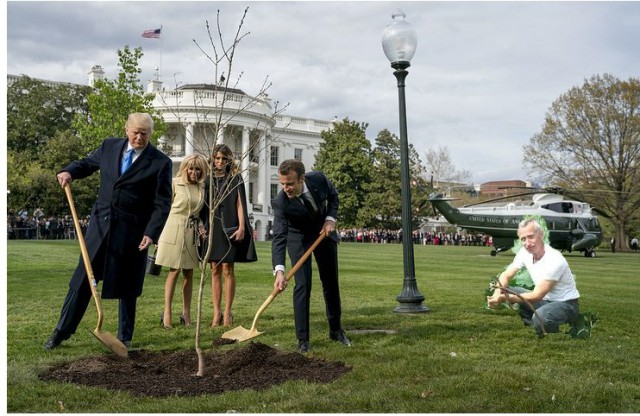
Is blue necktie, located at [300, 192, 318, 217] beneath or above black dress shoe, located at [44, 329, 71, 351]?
above

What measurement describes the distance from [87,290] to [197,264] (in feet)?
5.91

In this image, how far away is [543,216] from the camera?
33.6 metres

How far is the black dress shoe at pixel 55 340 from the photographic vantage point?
6.29 m

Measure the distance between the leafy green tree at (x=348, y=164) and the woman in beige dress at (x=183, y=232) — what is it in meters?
58.3

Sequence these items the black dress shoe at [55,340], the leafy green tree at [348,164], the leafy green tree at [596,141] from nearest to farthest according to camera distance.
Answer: the black dress shoe at [55,340] → the leafy green tree at [596,141] → the leafy green tree at [348,164]

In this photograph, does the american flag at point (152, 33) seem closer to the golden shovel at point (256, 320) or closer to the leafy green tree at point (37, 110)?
the leafy green tree at point (37, 110)

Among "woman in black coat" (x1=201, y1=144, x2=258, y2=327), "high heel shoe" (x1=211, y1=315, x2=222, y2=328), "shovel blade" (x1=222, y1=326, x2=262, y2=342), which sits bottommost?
"high heel shoe" (x1=211, y1=315, x2=222, y2=328)

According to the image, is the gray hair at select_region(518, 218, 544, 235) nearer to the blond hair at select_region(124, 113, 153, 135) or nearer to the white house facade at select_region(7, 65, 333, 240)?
the blond hair at select_region(124, 113, 153, 135)

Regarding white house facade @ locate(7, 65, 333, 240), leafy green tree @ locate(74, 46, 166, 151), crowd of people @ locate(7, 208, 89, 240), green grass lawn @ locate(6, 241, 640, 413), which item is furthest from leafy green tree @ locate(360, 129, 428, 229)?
green grass lawn @ locate(6, 241, 640, 413)

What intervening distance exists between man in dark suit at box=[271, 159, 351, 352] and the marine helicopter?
84.7 feet

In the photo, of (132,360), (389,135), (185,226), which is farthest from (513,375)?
(389,135)

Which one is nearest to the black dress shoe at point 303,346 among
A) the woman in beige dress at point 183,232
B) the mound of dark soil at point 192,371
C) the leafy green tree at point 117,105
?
the mound of dark soil at point 192,371

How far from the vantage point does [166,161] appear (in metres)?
6.58

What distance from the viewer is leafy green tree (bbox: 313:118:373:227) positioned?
67125 mm
